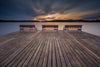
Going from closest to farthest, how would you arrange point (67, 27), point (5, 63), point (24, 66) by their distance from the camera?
1. point (24, 66)
2. point (5, 63)
3. point (67, 27)

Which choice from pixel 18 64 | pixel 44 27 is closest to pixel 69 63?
pixel 18 64

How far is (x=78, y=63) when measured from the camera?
1769mm

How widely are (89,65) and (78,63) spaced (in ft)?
1.16

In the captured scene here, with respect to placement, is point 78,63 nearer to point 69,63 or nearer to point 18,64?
point 69,63

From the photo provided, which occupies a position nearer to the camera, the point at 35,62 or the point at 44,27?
→ the point at 35,62

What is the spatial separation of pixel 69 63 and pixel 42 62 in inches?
39.1

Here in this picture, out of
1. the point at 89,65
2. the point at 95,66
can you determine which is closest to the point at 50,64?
the point at 89,65

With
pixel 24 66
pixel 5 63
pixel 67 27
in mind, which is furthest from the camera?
pixel 67 27

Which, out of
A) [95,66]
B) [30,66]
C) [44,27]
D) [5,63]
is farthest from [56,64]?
[44,27]

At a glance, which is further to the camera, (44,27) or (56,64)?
(44,27)

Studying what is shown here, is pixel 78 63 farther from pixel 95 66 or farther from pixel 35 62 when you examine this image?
pixel 35 62

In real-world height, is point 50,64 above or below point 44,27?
below

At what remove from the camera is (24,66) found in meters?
1.63

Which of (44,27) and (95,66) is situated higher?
(44,27)
